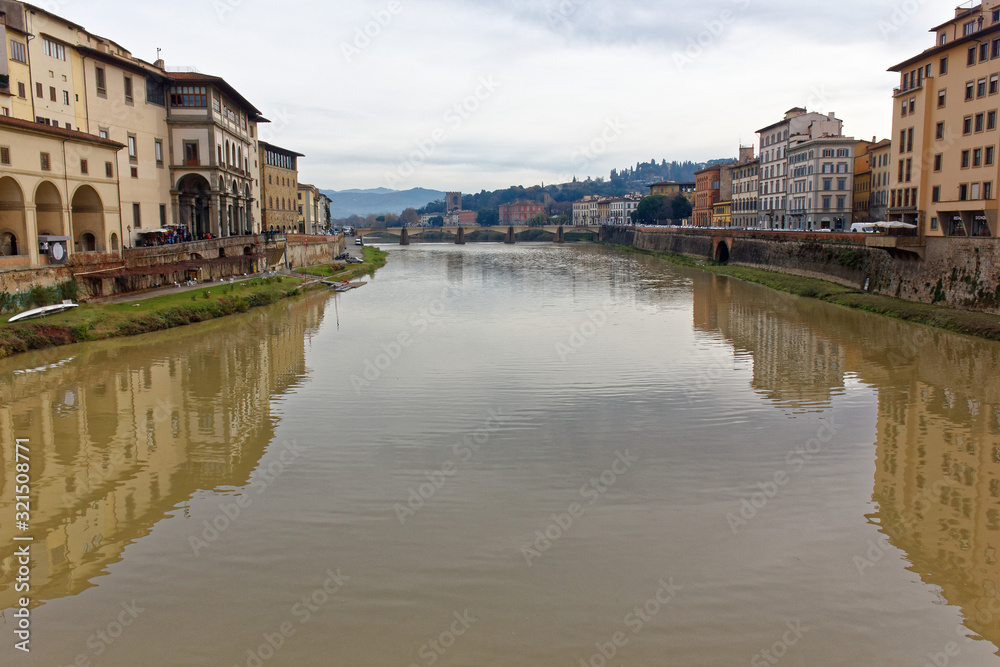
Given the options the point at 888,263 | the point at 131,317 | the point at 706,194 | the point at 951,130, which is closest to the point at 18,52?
the point at 131,317

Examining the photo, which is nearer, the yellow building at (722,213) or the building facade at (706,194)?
the yellow building at (722,213)

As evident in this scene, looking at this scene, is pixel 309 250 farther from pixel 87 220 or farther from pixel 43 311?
pixel 43 311

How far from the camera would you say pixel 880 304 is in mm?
30156

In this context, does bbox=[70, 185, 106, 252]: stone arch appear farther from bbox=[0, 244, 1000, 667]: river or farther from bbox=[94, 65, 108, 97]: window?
bbox=[0, 244, 1000, 667]: river

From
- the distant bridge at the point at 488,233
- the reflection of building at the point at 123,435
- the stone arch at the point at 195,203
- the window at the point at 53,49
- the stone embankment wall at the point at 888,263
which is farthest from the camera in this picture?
the distant bridge at the point at 488,233

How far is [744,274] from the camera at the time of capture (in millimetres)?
47906

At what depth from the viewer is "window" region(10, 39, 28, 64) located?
28.6 metres

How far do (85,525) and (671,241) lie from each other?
7076cm

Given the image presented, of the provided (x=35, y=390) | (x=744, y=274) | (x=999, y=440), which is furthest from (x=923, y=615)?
(x=744, y=274)

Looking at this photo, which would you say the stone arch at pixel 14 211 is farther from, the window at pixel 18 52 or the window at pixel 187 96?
the window at pixel 187 96

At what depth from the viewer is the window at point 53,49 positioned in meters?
30.7

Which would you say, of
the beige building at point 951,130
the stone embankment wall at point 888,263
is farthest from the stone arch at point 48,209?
the beige building at point 951,130

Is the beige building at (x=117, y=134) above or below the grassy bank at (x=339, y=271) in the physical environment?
A: above

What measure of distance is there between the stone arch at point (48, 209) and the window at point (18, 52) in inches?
204
